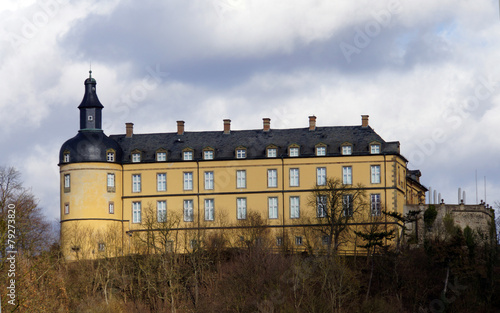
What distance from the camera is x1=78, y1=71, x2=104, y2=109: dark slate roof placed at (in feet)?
288

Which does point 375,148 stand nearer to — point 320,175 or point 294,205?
point 320,175

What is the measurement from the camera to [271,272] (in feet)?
230

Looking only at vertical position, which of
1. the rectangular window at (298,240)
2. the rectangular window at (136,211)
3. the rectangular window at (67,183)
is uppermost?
the rectangular window at (67,183)

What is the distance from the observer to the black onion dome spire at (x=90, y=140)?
85062 mm

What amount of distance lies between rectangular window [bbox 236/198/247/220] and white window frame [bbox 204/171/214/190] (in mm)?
2533

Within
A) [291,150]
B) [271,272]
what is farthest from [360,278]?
[291,150]

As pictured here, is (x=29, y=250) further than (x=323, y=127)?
No

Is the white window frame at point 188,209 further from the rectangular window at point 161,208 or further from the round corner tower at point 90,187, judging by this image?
the round corner tower at point 90,187

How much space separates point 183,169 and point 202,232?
5.92 m

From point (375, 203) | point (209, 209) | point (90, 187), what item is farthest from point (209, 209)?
point (375, 203)

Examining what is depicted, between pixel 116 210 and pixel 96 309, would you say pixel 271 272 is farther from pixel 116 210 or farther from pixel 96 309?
pixel 116 210

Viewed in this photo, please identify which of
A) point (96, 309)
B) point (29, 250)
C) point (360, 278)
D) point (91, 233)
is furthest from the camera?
point (91, 233)

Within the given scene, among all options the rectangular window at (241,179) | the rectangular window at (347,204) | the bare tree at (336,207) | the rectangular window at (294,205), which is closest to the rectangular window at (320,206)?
the bare tree at (336,207)

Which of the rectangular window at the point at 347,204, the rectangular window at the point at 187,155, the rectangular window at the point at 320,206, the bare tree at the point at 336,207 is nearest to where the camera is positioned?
the bare tree at the point at 336,207
